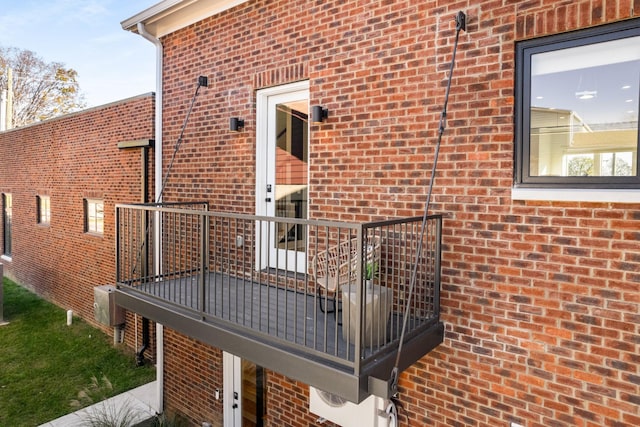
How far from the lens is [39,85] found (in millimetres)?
21891

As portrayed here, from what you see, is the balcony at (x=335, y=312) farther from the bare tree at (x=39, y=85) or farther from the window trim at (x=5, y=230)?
the bare tree at (x=39, y=85)

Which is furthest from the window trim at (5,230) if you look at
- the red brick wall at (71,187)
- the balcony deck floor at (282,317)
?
the balcony deck floor at (282,317)

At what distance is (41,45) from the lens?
2248cm

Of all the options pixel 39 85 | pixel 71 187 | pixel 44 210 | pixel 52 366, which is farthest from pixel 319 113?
pixel 39 85

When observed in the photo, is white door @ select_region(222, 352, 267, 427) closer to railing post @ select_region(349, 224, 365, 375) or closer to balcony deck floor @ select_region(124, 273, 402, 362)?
balcony deck floor @ select_region(124, 273, 402, 362)

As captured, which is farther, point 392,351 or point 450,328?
point 450,328

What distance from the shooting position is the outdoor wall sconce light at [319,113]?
3939 millimetres

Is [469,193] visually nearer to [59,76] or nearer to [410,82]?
[410,82]

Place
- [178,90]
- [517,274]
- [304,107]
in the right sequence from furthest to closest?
[178,90] → [304,107] → [517,274]

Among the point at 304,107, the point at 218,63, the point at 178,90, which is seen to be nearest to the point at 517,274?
the point at 304,107

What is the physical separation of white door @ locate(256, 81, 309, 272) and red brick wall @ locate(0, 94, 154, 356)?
321cm

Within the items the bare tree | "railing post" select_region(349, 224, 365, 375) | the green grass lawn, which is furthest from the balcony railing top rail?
the bare tree

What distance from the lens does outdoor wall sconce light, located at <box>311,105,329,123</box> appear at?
394 centimetres

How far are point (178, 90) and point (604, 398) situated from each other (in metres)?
5.59
